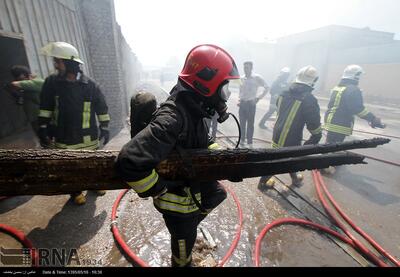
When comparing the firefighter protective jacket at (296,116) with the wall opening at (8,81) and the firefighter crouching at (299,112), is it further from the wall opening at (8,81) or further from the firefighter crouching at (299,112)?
the wall opening at (8,81)

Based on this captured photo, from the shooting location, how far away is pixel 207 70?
5.17 feet

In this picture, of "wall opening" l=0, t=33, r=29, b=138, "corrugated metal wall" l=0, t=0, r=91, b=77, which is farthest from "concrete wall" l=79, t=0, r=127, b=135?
"wall opening" l=0, t=33, r=29, b=138

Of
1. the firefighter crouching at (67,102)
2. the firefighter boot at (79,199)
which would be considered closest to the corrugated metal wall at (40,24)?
the firefighter crouching at (67,102)

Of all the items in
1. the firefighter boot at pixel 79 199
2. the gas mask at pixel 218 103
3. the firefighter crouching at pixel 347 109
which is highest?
the gas mask at pixel 218 103

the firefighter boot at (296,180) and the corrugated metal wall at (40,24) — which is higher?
the corrugated metal wall at (40,24)

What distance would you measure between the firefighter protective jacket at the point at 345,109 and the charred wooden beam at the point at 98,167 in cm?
362

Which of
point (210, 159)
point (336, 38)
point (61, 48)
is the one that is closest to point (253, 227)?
point (210, 159)

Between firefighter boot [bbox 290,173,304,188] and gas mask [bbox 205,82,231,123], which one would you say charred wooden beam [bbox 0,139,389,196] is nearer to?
gas mask [bbox 205,82,231,123]

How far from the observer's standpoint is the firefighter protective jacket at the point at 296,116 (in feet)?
11.7

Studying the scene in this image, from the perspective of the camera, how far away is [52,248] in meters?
2.51

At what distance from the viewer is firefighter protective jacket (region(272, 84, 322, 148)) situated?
357cm

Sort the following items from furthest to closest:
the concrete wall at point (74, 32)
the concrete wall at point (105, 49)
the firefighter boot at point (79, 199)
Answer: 1. the concrete wall at point (105, 49)
2. the concrete wall at point (74, 32)
3. the firefighter boot at point (79, 199)

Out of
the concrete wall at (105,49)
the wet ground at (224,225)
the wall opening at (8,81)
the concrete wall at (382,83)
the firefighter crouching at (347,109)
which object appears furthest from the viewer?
the concrete wall at (382,83)

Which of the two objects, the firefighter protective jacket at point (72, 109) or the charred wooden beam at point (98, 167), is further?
the firefighter protective jacket at point (72, 109)
